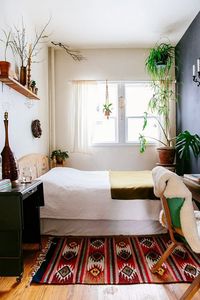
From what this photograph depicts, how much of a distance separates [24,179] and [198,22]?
2952mm

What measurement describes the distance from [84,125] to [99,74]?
93 cm

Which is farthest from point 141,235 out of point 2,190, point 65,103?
point 65,103

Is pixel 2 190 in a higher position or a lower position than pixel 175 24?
lower

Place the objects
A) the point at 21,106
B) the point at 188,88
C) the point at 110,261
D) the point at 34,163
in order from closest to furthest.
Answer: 1. the point at 110,261
2. the point at 21,106
3. the point at 34,163
4. the point at 188,88

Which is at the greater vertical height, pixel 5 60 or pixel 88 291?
pixel 5 60

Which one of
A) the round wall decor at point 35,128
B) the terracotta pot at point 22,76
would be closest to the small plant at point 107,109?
the round wall decor at point 35,128

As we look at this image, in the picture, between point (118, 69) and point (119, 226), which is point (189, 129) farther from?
point (119, 226)

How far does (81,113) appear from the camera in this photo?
14.6 ft

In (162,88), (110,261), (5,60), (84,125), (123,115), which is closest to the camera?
(110,261)

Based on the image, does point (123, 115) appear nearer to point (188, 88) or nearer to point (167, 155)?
point (167, 155)

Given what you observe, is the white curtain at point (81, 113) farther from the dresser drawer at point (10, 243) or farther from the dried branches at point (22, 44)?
the dresser drawer at point (10, 243)

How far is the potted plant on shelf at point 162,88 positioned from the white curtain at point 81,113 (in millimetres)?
Answer: 940

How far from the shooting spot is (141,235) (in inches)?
109

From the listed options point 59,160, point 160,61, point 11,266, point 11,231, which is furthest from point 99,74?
point 11,266
